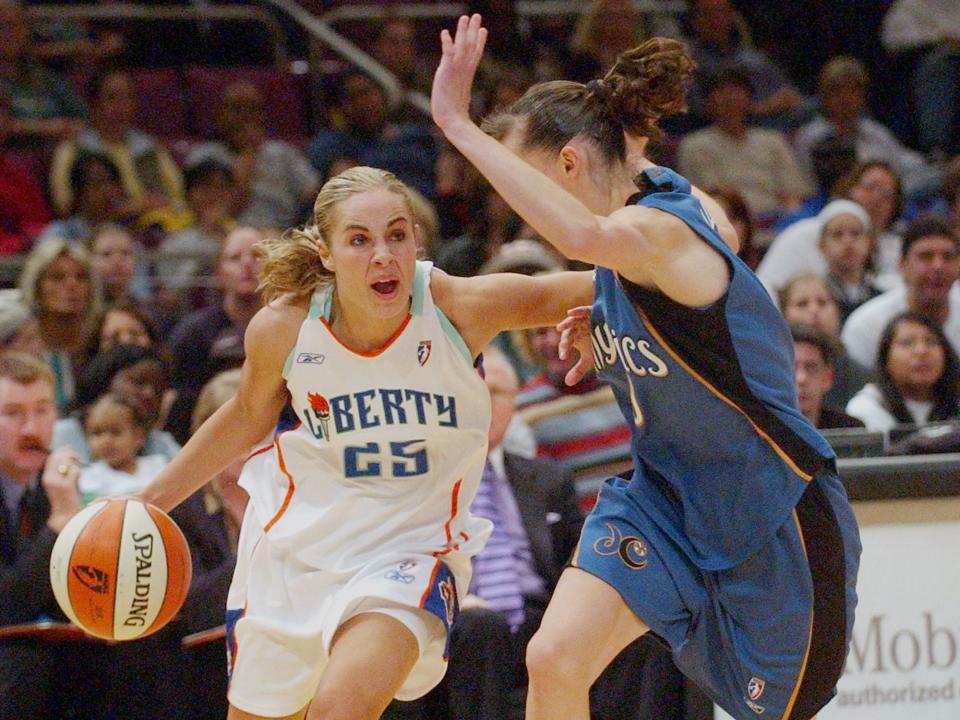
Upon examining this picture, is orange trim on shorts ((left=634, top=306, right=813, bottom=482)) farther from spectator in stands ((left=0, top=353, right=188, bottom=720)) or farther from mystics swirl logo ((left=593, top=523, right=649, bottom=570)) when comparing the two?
spectator in stands ((left=0, top=353, right=188, bottom=720))

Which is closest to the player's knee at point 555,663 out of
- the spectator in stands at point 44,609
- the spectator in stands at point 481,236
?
the spectator in stands at point 44,609

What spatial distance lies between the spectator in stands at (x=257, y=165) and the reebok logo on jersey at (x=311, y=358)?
14.5 feet

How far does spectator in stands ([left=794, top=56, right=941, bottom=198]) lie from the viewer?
30.5 ft

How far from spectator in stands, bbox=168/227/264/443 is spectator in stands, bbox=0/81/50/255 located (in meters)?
1.41

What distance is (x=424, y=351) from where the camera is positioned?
3875mm

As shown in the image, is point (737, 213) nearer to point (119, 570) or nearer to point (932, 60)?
point (932, 60)

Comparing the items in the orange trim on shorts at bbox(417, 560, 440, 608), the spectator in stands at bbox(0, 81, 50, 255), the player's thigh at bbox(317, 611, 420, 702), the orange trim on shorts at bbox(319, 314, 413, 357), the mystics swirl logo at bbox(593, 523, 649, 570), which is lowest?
the player's thigh at bbox(317, 611, 420, 702)

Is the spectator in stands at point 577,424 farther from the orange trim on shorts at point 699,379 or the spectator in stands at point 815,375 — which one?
the orange trim on shorts at point 699,379

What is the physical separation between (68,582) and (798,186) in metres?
6.06

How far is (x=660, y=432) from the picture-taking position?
3.59 meters

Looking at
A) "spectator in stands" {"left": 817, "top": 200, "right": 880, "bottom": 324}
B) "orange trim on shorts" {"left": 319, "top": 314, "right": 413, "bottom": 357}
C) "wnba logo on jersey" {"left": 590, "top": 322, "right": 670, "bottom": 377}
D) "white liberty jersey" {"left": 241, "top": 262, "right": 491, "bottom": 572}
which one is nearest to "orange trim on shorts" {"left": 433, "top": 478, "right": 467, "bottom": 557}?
"white liberty jersey" {"left": 241, "top": 262, "right": 491, "bottom": 572}

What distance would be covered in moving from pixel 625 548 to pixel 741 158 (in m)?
5.70

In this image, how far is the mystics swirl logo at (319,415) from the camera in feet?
12.6

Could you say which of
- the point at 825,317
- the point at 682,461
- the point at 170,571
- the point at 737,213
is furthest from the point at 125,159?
the point at 682,461
